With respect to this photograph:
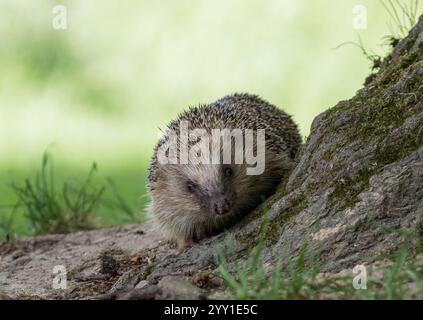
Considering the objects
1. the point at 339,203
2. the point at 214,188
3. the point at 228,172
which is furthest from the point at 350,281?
the point at 228,172

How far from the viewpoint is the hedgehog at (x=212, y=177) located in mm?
6367

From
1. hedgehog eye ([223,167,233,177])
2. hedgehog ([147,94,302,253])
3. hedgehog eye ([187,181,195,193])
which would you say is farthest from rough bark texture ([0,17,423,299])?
hedgehog eye ([187,181,195,193])

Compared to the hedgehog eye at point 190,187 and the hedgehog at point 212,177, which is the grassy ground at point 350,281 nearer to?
the hedgehog at point 212,177

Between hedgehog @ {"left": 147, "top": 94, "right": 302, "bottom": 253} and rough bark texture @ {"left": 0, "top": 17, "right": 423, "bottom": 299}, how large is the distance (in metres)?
0.28

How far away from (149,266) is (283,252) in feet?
4.51

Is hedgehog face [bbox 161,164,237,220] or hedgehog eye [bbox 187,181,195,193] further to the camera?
hedgehog eye [bbox 187,181,195,193]

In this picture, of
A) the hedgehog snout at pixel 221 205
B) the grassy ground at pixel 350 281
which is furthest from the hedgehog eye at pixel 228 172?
the grassy ground at pixel 350 281

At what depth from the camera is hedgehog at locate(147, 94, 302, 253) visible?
6367 millimetres

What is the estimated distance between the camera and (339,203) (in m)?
5.35

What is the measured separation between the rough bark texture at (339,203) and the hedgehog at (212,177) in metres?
0.28

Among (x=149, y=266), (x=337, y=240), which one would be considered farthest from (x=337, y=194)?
(x=149, y=266)

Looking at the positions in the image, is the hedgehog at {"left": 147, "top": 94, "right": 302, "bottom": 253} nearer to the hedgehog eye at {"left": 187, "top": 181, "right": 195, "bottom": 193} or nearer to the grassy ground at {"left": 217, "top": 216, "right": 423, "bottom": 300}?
the hedgehog eye at {"left": 187, "top": 181, "right": 195, "bottom": 193}

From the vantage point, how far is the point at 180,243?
6930mm
